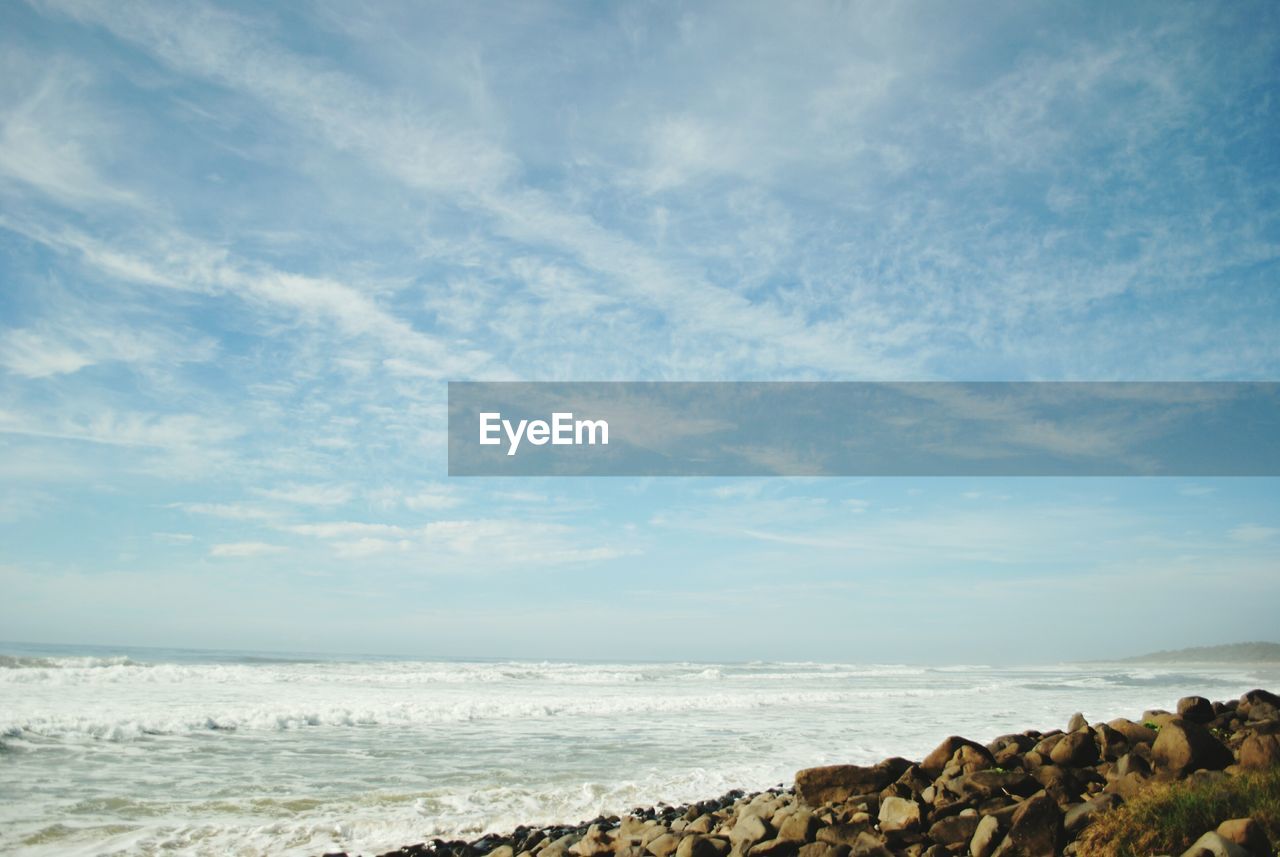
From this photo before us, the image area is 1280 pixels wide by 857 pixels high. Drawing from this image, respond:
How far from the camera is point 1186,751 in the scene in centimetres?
722

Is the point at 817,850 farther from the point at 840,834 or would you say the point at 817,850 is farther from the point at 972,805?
the point at 972,805

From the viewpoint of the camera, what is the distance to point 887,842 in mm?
6879

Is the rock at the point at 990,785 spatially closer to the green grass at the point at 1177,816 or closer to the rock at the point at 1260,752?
the green grass at the point at 1177,816

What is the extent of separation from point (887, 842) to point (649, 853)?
219cm

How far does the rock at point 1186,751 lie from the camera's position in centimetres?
721

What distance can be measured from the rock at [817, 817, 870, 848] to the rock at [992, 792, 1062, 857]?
45.6 inches

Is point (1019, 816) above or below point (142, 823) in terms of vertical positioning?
above

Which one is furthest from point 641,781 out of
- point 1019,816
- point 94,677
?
point 94,677

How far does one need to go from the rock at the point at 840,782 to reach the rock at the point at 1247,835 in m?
3.26

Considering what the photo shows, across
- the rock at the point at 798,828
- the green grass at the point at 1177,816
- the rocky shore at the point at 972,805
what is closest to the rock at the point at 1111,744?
the rocky shore at the point at 972,805

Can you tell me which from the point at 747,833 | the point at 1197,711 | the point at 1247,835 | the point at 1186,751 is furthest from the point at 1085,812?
the point at 1197,711

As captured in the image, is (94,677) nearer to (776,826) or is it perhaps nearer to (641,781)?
(641,781)

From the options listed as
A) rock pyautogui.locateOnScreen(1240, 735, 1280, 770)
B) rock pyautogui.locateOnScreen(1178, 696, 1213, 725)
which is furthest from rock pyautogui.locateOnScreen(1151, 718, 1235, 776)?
rock pyautogui.locateOnScreen(1178, 696, 1213, 725)

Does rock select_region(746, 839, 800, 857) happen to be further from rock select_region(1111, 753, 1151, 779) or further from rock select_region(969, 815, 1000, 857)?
rock select_region(1111, 753, 1151, 779)
